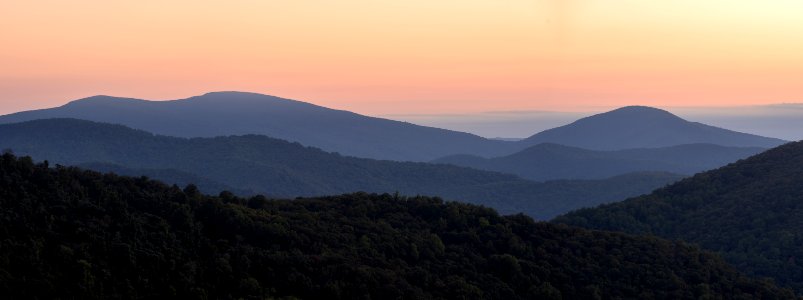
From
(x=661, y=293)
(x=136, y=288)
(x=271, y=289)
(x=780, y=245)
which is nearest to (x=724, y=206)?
(x=780, y=245)

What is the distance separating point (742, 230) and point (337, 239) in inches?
1649

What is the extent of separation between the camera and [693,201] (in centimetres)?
8256

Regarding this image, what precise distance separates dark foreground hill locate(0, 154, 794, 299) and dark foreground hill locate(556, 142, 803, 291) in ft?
58.5

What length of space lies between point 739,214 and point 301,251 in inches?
1868

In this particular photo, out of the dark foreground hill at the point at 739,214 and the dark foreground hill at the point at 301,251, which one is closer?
the dark foreground hill at the point at 301,251

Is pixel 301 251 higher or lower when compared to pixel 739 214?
higher

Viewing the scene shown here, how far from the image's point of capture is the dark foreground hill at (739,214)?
67188mm

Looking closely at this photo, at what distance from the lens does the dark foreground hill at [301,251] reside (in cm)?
3259

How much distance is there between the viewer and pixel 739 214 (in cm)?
7606

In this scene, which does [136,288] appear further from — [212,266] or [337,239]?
[337,239]

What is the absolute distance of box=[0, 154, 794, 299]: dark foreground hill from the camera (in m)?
32.6

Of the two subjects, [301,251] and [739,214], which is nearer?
[301,251]

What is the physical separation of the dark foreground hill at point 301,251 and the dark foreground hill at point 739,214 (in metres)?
17.8

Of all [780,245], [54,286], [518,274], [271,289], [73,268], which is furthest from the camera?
[780,245]
